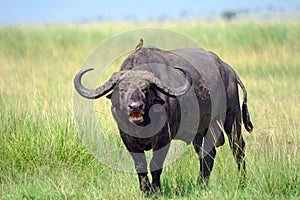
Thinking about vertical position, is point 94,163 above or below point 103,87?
below

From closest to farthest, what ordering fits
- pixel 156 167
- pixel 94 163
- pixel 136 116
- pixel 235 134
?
pixel 136 116
pixel 156 167
pixel 94 163
pixel 235 134

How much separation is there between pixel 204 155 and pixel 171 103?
1.08m

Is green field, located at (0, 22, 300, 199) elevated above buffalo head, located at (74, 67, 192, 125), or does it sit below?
below

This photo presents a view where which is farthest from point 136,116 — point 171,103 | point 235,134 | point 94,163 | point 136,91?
point 235,134

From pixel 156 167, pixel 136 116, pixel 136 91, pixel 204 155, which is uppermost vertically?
pixel 136 91

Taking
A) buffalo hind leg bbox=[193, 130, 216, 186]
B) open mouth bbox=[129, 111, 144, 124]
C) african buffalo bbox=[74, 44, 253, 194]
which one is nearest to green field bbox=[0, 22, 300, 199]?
buffalo hind leg bbox=[193, 130, 216, 186]

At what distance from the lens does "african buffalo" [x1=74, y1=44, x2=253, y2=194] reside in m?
6.23

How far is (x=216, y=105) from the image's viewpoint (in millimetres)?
7574

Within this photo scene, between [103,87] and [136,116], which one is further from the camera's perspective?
[103,87]

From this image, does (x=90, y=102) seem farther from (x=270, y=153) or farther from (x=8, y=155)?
(x=270, y=153)

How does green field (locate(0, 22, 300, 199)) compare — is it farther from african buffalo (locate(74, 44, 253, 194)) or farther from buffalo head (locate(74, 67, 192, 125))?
buffalo head (locate(74, 67, 192, 125))

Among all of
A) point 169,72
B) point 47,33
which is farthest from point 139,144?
point 47,33

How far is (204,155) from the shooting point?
7.38 metres

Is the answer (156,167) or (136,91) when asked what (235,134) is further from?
(136,91)
